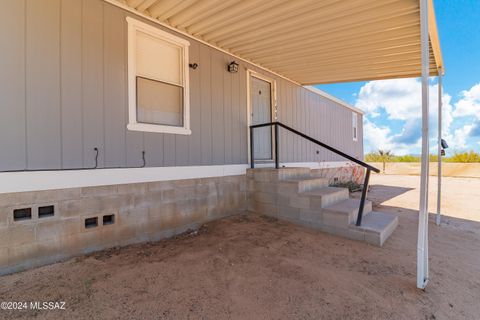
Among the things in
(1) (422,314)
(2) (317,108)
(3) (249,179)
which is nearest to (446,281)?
(1) (422,314)

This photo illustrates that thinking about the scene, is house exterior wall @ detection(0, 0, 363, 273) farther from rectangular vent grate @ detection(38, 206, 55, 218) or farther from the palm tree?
the palm tree

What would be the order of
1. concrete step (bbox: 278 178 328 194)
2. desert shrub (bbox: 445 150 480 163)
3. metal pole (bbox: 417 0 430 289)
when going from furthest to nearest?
1. desert shrub (bbox: 445 150 480 163)
2. concrete step (bbox: 278 178 328 194)
3. metal pole (bbox: 417 0 430 289)

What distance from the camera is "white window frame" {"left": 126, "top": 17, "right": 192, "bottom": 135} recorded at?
3.08 m

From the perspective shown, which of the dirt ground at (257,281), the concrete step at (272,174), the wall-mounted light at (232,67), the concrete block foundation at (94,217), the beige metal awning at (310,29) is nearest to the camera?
the dirt ground at (257,281)

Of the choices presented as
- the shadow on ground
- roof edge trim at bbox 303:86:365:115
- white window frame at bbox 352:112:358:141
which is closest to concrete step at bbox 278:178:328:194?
the shadow on ground

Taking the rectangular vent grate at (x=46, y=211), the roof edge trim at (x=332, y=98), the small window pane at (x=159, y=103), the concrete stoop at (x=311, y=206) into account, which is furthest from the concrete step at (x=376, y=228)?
the roof edge trim at (x=332, y=98)

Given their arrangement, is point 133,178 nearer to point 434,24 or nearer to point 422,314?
point 422,314

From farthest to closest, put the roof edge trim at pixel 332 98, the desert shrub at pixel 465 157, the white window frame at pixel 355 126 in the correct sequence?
the desert shrub at pixel 465 157
the white window frame at pixel 355 126
the roof edge trim at pixel 332 98

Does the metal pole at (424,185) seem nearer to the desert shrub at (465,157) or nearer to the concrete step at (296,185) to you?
the concrete step at (296,185)

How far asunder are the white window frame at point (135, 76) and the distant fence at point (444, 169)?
579 inches

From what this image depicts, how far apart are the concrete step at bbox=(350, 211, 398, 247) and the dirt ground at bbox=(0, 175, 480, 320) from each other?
12cm

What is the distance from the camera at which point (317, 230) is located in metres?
3.62

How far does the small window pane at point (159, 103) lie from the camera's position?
3.27 m

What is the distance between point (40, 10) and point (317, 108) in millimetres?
6539
